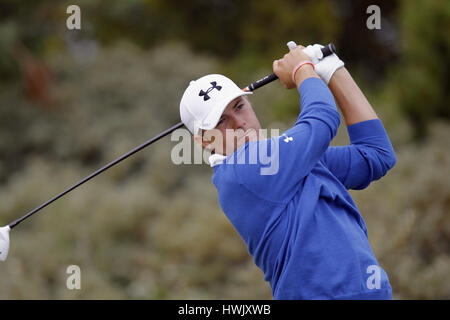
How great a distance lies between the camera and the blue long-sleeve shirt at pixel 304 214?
1609 millimetres

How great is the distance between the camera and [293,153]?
5.32ft

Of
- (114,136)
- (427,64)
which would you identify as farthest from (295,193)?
(114,136)

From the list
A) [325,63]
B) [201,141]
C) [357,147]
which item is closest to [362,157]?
[357,147]

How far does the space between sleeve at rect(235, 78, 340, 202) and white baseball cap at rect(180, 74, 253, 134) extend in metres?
0.22

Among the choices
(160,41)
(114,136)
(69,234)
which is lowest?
(69,234)

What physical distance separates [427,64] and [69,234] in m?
4.83

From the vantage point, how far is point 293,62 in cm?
182

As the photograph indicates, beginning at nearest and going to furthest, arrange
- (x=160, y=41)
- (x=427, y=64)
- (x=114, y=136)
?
(x=427, y=64) < (x=114, y=136) < (x=160, y=41)

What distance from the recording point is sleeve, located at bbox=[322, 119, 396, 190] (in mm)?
1905

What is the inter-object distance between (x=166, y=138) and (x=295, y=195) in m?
6.90

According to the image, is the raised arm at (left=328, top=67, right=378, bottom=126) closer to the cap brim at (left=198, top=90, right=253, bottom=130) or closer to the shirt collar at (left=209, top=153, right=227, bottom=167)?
the cap brim at (left=198, top=90, right=253, bottom=130)

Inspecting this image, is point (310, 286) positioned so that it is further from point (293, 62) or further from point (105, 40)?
point (105, 40)

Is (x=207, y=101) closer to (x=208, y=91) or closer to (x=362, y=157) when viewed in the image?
(x=208, y=91)

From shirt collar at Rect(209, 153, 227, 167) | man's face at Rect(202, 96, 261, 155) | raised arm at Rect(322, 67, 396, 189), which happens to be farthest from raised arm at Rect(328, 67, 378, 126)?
shirt collar at Rect(209, 153, 227, 167)
